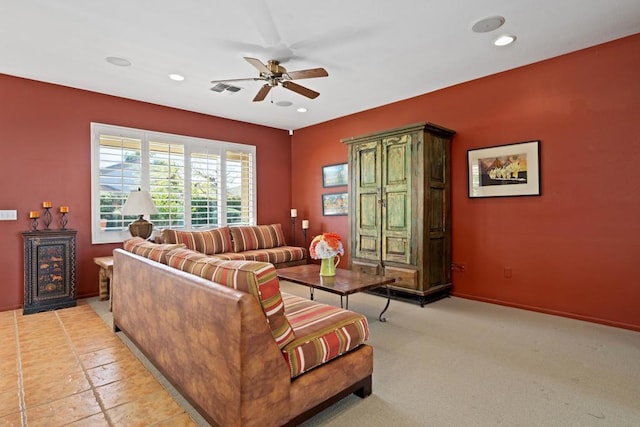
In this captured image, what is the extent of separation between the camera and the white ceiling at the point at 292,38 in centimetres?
276

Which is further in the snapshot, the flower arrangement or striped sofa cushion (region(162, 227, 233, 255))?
striped sofa cushion (region(162, 227, 233, 255))

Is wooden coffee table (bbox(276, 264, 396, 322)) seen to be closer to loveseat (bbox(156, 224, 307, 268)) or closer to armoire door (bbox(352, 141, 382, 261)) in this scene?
armoire door (bbox(352, 141, 382, 261))

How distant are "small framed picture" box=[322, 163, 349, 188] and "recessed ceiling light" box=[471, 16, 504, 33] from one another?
306cm

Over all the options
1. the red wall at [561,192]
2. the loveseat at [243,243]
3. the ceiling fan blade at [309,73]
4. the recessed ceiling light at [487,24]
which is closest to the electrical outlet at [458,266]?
the red wall at [561,192]

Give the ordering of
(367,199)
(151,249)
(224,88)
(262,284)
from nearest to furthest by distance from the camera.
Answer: (262,284)
(151,249)
(224,88)
(367,199)

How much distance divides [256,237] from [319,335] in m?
4.06

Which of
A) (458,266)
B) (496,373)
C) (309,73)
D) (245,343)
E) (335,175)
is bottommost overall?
(496,373)

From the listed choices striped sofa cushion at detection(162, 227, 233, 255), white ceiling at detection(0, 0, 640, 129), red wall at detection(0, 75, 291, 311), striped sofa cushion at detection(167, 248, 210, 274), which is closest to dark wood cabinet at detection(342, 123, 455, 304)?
white ceiling at detection(0, 0, 640, 129)

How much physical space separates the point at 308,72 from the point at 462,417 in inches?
116

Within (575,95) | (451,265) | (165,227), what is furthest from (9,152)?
(575,95)

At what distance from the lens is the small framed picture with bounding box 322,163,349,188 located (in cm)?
591

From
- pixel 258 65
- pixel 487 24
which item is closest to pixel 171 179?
pixel 258 65

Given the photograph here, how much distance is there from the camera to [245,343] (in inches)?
58.9

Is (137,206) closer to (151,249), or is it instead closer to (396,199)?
(151,249)
